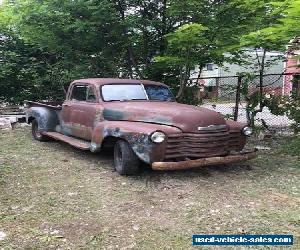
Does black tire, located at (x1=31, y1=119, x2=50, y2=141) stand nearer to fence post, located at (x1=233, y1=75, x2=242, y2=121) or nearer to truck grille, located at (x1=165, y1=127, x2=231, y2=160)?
truck grille, located at (x1=165, y1=127, x2=231, y2=160)

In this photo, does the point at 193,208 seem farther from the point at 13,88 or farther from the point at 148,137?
the point at 13,88

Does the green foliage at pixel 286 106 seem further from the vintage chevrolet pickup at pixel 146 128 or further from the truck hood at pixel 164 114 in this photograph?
the truck hood at pixel 164 114

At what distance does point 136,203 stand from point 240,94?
20.8 ft

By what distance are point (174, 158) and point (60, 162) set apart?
8.11ft

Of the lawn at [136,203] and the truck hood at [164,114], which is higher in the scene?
the truck hood at [164,114]

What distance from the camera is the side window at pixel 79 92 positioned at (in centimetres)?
820

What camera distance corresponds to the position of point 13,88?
587 inches

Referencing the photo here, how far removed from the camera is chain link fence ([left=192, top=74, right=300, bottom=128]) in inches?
418

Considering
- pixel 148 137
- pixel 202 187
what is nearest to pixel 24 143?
pixel 148 137

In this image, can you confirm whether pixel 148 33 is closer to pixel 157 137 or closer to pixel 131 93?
pixel 131 93

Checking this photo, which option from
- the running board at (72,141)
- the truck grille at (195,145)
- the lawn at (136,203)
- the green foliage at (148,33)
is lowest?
the lawn at (136,203)

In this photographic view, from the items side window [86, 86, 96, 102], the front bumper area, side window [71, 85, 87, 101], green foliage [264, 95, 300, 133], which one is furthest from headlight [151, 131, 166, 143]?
green foliage [264, 95, 300, 133]

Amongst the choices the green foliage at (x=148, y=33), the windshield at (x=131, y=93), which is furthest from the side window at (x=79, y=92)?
the green foliage at (x=148, y=33)

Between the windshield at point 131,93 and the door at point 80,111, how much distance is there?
0.27 m
